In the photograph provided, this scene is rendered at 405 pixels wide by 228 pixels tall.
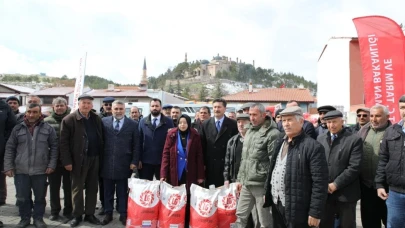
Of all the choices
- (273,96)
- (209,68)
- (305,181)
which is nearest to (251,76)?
(209,68)

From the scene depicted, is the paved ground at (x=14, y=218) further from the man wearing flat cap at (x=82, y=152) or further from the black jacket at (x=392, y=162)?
the black jacket at (x=392, y=162)

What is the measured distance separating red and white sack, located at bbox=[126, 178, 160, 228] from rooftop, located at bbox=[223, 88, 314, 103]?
130 feet

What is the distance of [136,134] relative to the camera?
17.1ft

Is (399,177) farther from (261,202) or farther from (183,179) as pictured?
(183,179)

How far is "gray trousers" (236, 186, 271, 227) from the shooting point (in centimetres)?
403

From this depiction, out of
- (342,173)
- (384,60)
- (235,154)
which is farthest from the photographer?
(384,60)

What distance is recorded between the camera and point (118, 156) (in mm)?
5055

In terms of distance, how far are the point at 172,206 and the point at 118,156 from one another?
1232 mm

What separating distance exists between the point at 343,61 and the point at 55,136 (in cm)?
2223

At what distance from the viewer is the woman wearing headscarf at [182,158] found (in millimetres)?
4762

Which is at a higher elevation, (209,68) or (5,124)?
(209,68)

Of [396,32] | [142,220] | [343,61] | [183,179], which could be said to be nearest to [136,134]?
[183,179]

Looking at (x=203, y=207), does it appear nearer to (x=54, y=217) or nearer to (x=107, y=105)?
(x=54, y=217)

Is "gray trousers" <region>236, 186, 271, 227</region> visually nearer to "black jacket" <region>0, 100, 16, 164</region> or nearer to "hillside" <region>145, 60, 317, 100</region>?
"black jacket" <region>0, 100, 16, 164</region>
